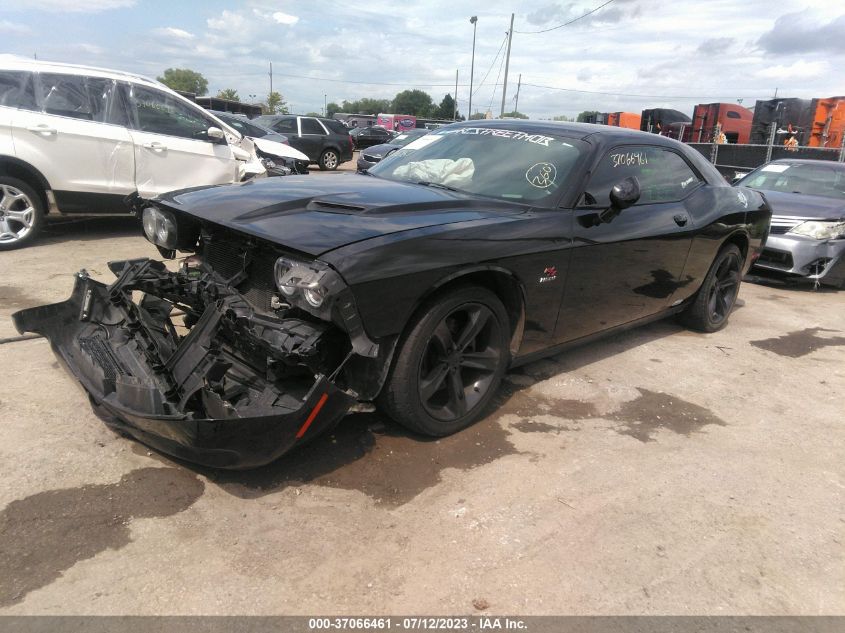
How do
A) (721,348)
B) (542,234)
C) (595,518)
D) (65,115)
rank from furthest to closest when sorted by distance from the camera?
(65,115), (721,348), (542,234), (595,518)

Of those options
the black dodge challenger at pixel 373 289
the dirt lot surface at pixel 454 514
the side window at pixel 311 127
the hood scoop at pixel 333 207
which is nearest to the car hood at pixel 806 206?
the black dodge challenger at pixel 373 289

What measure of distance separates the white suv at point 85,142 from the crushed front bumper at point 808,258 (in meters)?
7.02

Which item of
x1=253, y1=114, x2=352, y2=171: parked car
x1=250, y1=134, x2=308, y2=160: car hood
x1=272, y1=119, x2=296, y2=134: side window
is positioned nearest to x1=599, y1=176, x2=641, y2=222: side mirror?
x1=250, y1=134, x2=308, y2=160: car hood

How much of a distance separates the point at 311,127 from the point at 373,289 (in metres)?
16.2

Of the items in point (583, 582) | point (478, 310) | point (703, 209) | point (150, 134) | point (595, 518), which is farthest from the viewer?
point (150, 134)

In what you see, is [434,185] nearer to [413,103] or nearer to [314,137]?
[314,137]

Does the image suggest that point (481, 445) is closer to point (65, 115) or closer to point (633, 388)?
point (633, 388)

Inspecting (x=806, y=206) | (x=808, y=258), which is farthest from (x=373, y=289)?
(x=806, y=206)

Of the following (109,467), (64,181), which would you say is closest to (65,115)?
(64,181)

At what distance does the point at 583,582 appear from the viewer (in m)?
2.24

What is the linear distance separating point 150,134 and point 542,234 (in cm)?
548

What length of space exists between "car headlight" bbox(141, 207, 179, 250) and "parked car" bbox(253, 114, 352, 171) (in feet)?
45.4

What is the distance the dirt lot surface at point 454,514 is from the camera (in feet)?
6.95

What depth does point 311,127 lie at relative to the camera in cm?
1739
